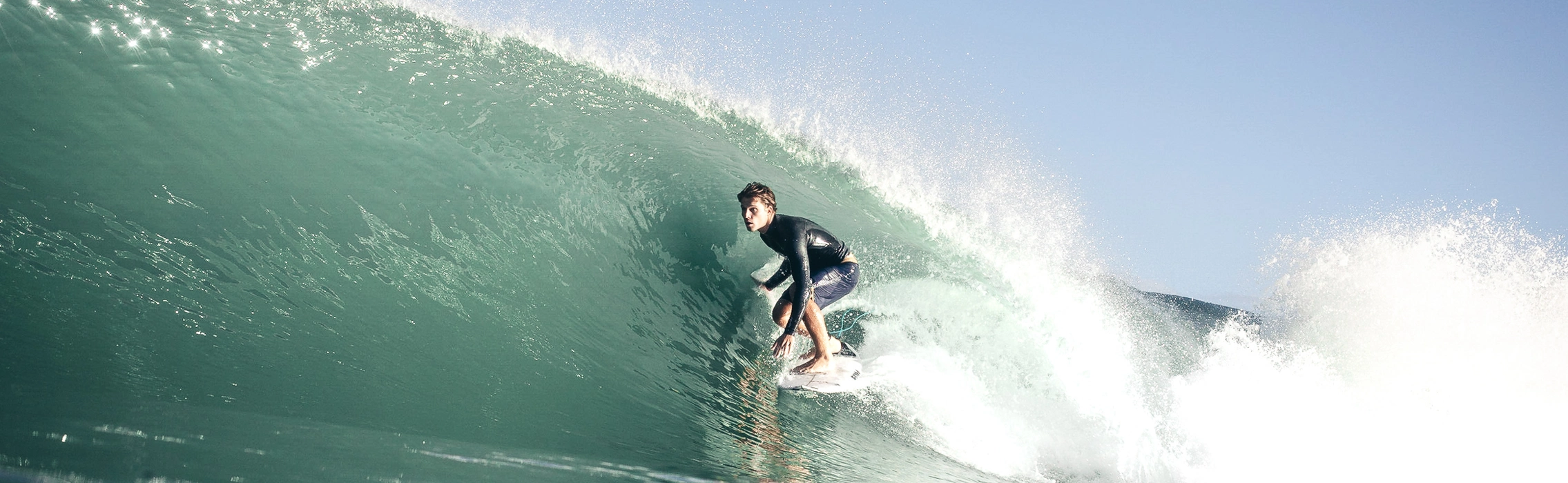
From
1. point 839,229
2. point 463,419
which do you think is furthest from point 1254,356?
point 463,419

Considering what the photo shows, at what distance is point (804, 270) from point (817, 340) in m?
0.51

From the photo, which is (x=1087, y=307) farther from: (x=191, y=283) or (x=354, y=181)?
(x=191, y=283)

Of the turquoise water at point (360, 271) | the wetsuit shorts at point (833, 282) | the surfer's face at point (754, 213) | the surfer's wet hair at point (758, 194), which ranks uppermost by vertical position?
the surfer's wet hair at point (758, 194)

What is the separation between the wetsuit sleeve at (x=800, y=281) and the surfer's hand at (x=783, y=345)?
0.11 ft

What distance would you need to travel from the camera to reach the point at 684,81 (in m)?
9.27

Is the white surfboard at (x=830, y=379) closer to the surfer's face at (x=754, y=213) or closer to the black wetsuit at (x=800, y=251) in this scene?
the black wetsuit at (x=800, y=251)

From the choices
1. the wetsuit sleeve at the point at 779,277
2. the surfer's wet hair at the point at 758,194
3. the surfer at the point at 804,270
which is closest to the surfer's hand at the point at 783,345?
the surfer at the point at 804,270

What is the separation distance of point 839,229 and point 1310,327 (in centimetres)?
699

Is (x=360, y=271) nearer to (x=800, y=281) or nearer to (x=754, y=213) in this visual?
(x=754, y=213)

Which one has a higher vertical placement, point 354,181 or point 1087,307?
point 1087,307

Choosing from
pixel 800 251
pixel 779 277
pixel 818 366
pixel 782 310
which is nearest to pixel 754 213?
pixel 800 251

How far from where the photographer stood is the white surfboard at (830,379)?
4547 millimetres

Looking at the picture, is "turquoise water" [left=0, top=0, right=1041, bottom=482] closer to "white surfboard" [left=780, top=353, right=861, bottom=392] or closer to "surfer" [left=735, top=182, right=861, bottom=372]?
"white surfboard" [left=780, top=353, right=861, bottom=392]

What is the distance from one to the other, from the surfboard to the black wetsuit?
393mm
